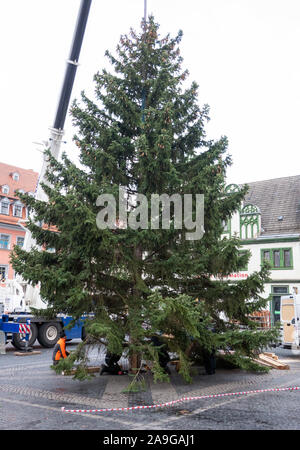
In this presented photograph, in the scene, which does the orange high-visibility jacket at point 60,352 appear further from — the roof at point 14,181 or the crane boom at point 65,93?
the roof at point 14,181

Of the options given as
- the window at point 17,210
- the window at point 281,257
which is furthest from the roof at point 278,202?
the window at point 17,210

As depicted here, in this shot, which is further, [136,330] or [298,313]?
[298,313]

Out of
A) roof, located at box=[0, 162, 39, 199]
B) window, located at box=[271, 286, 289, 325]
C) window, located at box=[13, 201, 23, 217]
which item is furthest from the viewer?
roof, located at box=[0, 162, 39, 199]

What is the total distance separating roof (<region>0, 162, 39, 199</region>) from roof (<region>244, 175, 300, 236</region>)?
27.6 metres

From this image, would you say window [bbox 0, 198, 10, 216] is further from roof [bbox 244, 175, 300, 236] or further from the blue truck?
the blue truck

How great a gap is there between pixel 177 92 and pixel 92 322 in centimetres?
756

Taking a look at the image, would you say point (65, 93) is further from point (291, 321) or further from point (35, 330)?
point (291, 321)

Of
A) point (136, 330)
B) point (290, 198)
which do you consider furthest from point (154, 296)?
point (290, 198)

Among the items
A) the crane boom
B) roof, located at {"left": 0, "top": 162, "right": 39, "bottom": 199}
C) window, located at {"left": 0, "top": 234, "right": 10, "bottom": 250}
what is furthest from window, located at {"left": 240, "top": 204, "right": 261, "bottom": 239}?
roof, located at {"left": 0, "top": 162, "right": 39, "bottom": 199}

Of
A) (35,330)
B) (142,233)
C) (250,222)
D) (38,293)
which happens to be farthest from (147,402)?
(250,222)

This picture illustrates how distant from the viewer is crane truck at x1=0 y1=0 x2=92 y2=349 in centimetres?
1889

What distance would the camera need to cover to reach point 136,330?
1086 cm

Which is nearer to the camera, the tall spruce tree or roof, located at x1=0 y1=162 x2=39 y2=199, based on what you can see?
the tall spruce tree

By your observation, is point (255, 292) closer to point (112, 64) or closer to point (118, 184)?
point (118, 184)
